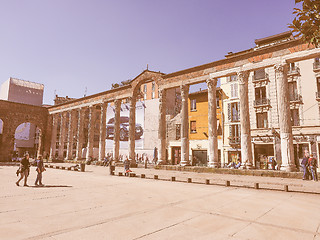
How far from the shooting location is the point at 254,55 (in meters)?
16.0

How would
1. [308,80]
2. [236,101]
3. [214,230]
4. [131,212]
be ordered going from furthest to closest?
[236,101]
[308,80]
[131,212]
[214,230]

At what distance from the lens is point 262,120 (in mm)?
23609

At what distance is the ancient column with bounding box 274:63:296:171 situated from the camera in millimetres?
13828

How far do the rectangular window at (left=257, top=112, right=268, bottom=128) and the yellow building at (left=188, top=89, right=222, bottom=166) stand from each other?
4.35 meters

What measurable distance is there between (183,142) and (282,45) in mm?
10274

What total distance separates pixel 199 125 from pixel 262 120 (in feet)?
24.6

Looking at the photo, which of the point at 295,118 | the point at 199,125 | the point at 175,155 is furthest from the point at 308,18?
the point at 175,155

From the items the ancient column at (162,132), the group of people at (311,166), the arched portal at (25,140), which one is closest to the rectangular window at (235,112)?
the ancient column at (162,132)

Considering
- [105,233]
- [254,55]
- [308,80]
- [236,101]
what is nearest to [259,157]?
[236,101]

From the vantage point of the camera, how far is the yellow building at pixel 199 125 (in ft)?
88.8

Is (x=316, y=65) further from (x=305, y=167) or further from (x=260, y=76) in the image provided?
(x=305, y=167)

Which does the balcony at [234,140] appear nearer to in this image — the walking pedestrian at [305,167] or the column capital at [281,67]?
the column capital at [281,67]

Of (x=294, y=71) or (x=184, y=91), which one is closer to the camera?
(x=184, y=91)

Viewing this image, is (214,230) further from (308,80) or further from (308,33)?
(308,80)
